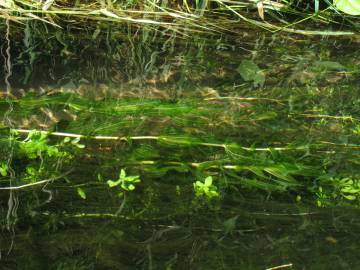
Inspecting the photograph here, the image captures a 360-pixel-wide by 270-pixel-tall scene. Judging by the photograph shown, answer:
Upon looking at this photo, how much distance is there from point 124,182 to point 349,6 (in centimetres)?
270

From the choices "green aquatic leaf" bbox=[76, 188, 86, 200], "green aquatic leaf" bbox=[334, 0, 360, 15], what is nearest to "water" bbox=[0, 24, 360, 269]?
"green aquatic leaf" bbox=[76, 188, 86, 200]

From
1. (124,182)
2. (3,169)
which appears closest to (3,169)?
(3,169)

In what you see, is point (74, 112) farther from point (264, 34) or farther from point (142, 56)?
point (264, 34)

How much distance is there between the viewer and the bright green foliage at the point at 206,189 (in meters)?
1.58

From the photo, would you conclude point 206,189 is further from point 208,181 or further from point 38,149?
point 38,149

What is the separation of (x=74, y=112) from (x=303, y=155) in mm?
817

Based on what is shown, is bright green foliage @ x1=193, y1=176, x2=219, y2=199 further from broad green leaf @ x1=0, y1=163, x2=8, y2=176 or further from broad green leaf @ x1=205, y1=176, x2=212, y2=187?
broad green leaf @ x1=0, y1=163, x2=8, y2=176

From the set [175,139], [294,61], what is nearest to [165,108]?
[175,139]

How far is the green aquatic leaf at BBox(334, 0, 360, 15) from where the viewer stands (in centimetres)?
382

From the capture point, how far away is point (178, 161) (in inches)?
71.2

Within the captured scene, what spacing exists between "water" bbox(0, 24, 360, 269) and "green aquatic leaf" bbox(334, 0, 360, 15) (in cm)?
93

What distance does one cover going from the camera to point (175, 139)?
1.93 metres

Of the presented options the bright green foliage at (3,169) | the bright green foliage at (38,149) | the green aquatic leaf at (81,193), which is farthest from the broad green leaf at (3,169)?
the green aquatic leaf at (81,193)

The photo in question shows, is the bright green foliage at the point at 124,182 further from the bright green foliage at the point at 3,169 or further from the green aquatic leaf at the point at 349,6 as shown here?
the green aquatic leaf at the point at 349,6
